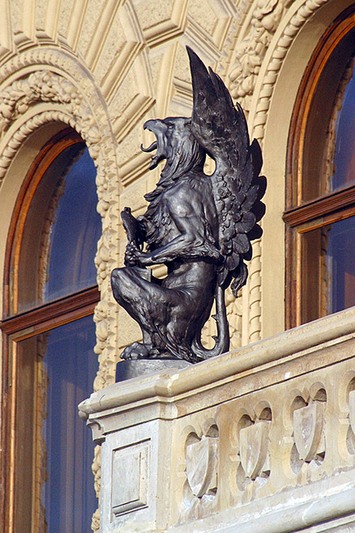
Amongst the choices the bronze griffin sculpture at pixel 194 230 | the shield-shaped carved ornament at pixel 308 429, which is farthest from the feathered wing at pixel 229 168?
the shield-shaped carved ornament at pixel 308 429

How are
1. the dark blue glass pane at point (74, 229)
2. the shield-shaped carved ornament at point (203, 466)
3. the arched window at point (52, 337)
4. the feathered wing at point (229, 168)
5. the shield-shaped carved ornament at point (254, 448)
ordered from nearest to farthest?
the shield-shaped carved ornament at point (254, 448), the shield-shaped carved ornament at point (203, 466), the feathered wing at point (229, 168), the arched window at point (52, 337), the dark blue glass pane at point (74, 229)

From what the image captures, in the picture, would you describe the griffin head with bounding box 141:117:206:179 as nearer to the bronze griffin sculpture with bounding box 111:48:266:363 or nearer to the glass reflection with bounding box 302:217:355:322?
the bronze griffin sculpture with bounding box 111:48:266:363

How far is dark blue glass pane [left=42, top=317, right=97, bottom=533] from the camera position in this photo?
1400 cm

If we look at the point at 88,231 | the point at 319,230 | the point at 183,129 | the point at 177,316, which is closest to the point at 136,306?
the point at 177,316

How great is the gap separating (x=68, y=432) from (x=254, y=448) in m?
5.62

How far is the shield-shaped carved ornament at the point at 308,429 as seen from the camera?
27.7 feet

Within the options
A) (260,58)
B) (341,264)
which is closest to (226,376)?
(341,264)

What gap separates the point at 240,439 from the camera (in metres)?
8.96

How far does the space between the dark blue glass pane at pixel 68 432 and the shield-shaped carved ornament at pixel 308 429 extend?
→ 5.36 metres

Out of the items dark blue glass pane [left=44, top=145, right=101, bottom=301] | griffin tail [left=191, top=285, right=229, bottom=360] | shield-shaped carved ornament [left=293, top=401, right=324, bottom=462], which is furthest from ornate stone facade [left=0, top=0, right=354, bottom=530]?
shield-shaped carved ornament [left=293, top=401, right=324, bottom=462]

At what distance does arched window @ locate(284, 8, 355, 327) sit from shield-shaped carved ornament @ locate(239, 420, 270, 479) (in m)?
3.38

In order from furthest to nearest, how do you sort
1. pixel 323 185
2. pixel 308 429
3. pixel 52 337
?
pixel 52 337 < pixel 323 185 < pixel 308 429

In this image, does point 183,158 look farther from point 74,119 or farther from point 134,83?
point 74,119

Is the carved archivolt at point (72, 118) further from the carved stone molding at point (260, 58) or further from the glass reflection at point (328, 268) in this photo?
the glass reflection at point (328, 268)
